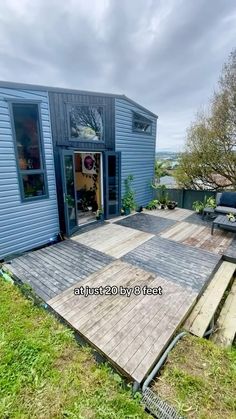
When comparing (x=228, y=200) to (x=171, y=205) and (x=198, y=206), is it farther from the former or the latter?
(x=171, y=205)

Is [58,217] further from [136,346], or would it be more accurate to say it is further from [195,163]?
[195,163]

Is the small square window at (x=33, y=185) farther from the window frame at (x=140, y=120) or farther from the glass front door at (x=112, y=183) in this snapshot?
the window frame at (x=140, y=120)

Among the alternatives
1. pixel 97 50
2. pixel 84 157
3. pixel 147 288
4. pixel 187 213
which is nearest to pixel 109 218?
pixel 84 157

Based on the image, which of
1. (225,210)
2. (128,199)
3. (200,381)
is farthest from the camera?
(128,199)

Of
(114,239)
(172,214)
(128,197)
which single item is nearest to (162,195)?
(172,214)

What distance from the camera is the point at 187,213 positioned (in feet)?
23.1

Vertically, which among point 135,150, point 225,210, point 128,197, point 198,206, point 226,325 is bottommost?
point 226,325

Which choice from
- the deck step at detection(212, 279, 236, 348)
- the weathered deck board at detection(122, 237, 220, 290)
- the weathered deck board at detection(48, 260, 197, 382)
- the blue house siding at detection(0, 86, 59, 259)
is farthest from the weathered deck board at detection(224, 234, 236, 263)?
the blue house siding at detection(0, 86, 59, 259)

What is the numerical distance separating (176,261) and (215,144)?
675cm

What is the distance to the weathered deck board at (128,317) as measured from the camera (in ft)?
6.46

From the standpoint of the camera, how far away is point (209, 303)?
2.79m

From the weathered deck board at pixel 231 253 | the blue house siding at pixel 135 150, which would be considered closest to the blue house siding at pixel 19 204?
the blue house siding at pixel 135 150

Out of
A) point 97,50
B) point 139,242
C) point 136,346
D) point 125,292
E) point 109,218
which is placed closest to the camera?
point 136,346

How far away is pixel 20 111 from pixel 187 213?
19.6 ft
